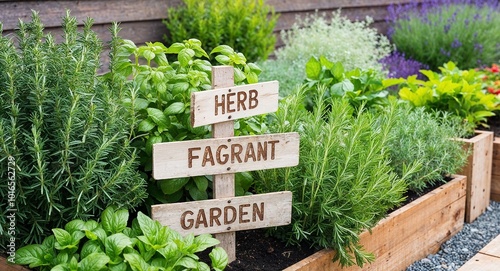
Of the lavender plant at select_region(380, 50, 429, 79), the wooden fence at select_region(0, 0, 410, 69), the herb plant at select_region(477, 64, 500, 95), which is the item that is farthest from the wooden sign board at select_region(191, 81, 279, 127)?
the lavender plant at select_region(380, 50, 429, 79)

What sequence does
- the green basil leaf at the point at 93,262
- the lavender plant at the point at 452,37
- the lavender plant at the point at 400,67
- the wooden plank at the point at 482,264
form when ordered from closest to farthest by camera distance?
1. the green basil leaf at the point at 93,262
2. the wooden plank at the point at 482,264
3. the lavender plant at the point at 400,67
4. the lavender plant at the point at 452,37

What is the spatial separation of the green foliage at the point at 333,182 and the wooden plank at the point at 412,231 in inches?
4.9

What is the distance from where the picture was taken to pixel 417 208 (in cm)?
370

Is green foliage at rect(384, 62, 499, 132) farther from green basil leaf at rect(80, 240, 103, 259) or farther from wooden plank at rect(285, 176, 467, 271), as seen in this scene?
green basil leaf at rect(80, 240, 103, 259)

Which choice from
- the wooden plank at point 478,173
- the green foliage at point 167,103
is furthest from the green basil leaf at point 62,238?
the wooden plank at point 478,173

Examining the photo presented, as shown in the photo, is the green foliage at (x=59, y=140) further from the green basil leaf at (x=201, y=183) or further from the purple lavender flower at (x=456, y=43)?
the purple lavender flower at (x=456, y=43)

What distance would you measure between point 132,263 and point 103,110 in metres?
0.59

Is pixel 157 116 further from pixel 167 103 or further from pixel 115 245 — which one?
pixel 115 245

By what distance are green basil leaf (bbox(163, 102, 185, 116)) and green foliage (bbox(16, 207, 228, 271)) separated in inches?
19.0

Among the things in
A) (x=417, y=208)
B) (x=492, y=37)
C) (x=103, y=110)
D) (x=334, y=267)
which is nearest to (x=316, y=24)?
(x=492, y=37)

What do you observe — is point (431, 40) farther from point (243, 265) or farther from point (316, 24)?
point (243, 265)

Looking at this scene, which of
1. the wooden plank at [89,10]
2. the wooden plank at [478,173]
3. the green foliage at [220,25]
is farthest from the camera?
the green foliage at [220,25]

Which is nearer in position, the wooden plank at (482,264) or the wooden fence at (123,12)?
the wooden plank at (482,264)

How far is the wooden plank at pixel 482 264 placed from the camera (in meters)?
3.03
